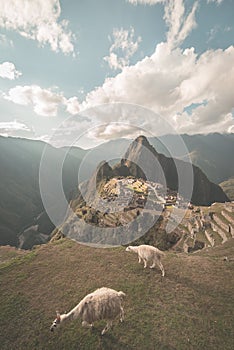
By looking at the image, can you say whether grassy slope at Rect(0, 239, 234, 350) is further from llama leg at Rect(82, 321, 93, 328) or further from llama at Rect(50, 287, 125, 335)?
→ llama at Rect(50, 287, 125, 335)

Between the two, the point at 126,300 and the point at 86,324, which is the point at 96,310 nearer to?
the point at 86,324

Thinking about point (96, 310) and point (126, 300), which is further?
point (126, 300)

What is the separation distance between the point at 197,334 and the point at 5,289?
1088cm

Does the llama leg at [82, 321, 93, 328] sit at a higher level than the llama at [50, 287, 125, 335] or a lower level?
lower

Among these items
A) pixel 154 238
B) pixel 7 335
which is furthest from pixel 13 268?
pixel 154 238

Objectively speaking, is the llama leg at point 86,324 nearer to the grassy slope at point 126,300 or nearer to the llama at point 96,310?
the llama at point 96,310

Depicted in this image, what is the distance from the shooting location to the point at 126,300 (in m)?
10.0

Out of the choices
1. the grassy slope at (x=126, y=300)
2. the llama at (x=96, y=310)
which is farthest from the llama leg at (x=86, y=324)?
the grassy slope at (x=126, y=300)

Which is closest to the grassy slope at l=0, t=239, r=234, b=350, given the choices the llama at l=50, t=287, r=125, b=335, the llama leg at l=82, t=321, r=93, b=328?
the llama leg at l=82, t=321, r=93, b=328

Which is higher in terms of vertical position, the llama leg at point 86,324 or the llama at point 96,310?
the llama at point 96,310

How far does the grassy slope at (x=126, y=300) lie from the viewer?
7.87m

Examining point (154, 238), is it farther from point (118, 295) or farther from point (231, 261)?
point (118, 295)

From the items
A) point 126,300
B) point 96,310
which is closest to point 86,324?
point 96,310

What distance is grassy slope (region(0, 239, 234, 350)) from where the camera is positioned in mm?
7871
